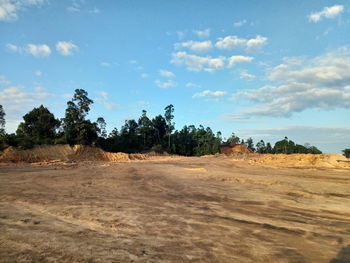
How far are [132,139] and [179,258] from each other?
56.6m

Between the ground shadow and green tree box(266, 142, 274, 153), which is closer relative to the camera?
the ground shadow

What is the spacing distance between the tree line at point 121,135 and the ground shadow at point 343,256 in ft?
115

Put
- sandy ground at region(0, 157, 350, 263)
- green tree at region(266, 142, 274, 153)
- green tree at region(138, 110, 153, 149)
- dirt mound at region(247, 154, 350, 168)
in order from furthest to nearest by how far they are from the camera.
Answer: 1. green tree at region(266, 142, 274, 153)
2. green tree at region(138, 110, 153, 149)
3. dirt mound at region(247, 154, 350, 168)
4. sandy ground at region(0, 157, 350, 263)

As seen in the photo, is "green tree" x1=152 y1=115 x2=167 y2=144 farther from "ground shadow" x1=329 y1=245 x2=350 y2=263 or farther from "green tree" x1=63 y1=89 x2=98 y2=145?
"ground shadow" x1=329 y1=245 x2=350 y2=263

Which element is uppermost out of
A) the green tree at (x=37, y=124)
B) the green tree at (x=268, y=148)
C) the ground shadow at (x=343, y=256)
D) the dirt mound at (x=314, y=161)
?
the green tree at (x=37, y=124)

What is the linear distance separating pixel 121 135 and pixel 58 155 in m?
29.1

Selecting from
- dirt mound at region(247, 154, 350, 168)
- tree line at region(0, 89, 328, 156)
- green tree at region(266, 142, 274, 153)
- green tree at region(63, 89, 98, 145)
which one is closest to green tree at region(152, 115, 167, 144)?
tree line at region(0, 89, 328, 156)

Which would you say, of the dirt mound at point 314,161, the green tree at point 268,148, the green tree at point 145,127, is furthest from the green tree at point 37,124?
the green tree at point 268,148

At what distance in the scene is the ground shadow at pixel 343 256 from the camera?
365 centimetres

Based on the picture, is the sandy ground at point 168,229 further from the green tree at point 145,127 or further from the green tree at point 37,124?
the green tree at point 145,127

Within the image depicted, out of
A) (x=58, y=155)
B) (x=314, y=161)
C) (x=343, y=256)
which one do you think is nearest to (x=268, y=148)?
(x=314, y=161)

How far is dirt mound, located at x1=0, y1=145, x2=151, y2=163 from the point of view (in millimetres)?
28000

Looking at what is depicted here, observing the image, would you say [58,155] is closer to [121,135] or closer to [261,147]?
[121,135]

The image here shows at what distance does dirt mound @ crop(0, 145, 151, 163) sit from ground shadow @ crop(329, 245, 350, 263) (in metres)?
31.8
